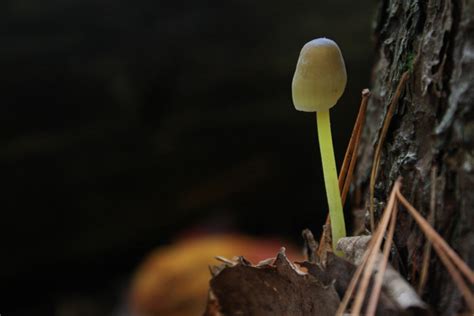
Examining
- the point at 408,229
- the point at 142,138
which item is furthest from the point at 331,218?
the point at 142,138

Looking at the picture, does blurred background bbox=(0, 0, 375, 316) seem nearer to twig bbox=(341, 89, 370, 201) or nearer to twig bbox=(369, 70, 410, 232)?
twig bbox=(341, 89, 370, 201)

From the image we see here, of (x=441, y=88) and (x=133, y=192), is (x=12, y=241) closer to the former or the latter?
(x=133, y=192)

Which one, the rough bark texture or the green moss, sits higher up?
the green moss

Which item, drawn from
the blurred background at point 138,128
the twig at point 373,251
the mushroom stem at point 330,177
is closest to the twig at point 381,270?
the twig at point 373,251

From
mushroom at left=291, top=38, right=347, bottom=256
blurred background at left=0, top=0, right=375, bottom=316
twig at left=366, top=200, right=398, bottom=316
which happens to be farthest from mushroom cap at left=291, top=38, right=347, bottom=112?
blurred background at left=0, top=0, right=375, bottom=316

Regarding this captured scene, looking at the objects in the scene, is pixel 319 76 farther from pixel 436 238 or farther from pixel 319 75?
pixel 436 238

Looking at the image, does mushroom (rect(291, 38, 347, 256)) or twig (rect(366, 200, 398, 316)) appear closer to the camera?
twig (rect(366, 200, 398, 316))

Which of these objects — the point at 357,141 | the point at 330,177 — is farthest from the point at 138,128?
the point at 330,177

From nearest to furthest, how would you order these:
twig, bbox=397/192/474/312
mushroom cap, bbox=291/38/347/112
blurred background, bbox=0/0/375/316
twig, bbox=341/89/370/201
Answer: twig, bbox=397/192/474/312, mushroom cap, bbox=291/38/347/112, twig, bbox=341/89/370/201, blurred background, bbox=0/0/375/316
